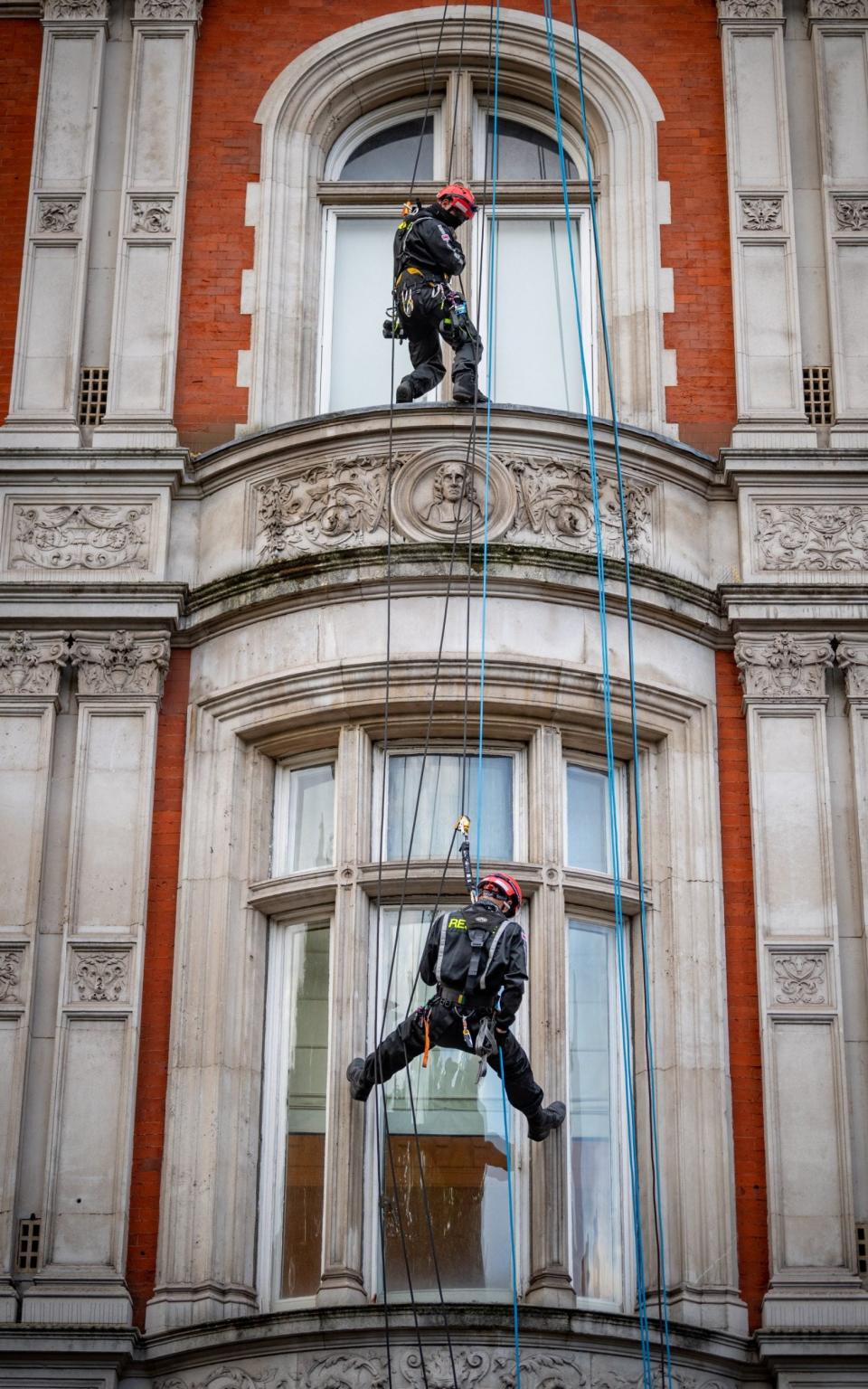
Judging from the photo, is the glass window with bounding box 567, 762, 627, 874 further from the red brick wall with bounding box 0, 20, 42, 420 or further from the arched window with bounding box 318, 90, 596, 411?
the red brick wall with bounding box 0, 20, 42, 420

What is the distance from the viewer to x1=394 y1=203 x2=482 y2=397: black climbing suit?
17.2 m

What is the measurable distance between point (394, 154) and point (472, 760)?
536cm

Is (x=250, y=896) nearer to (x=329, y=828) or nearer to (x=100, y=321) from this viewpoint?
(x=329, y=828)

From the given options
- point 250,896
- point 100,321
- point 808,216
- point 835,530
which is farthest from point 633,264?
point 250,896

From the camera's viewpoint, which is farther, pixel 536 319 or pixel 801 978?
pixel 536 319

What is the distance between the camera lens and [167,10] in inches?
763

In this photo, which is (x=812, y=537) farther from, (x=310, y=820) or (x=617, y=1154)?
(x=617, y=1154)

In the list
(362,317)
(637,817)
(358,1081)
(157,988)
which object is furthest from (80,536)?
(358,1081)

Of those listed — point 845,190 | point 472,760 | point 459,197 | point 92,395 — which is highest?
point 845,190

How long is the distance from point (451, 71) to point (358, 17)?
31.5 inches

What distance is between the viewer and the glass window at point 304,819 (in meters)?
16.5

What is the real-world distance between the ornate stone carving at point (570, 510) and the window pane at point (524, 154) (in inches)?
126

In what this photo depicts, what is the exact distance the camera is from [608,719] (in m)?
16.1

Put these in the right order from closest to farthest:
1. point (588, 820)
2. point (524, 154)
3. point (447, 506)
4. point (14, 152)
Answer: point (588, 820) < point (447, 506) < point (14, 152) < point (524, 154)
